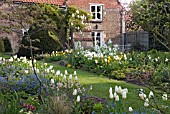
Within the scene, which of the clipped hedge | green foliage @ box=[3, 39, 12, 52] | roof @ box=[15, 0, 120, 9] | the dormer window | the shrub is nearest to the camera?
the shrub

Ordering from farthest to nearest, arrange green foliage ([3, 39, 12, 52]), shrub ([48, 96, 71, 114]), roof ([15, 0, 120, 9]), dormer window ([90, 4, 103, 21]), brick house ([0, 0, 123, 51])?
dormer window ([90, 4, 103, 21])
brick house ([0, 0, 123, 51])
roof ([15, 0, 120, 9])
green foliage ([3, 39, 12, 52])
shrub ([48, 96, 71, 114])

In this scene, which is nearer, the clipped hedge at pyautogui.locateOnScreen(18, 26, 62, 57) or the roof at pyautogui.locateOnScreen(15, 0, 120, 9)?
the clipped hedge at pyautogui.locateOnScreen(18, 26, 62, 57)

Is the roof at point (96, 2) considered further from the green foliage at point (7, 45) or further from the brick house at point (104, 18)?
the green foliage at point (7, 45)

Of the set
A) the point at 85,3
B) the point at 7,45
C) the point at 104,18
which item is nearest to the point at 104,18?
the point at 104,18

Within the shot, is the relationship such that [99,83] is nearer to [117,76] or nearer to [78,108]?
[117,76]

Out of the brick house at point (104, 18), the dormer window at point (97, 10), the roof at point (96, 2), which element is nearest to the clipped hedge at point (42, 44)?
the brick house at point (104, 18)

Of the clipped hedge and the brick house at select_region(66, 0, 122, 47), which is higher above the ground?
the brick house at select_region(66, 0, 122, 47)

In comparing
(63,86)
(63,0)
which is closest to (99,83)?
(63,86)

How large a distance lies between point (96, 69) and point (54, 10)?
1146 centimetres

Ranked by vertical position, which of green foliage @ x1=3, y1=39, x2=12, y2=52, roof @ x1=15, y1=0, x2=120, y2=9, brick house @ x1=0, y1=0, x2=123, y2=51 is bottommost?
green foliage @ x1=3, y1=39, x2=12, y2=52

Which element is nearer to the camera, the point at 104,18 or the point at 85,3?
the point at 85,3

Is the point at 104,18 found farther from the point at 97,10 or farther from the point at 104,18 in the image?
the point at 97,10

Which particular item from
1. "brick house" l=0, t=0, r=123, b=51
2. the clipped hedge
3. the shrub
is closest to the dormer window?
"brick house" l=0, t=0, r=123, b=51

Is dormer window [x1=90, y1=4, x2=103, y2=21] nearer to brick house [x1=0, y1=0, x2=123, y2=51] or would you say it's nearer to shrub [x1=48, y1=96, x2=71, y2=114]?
brick house [x1=0, y1=0, x2=123, y2=51]
